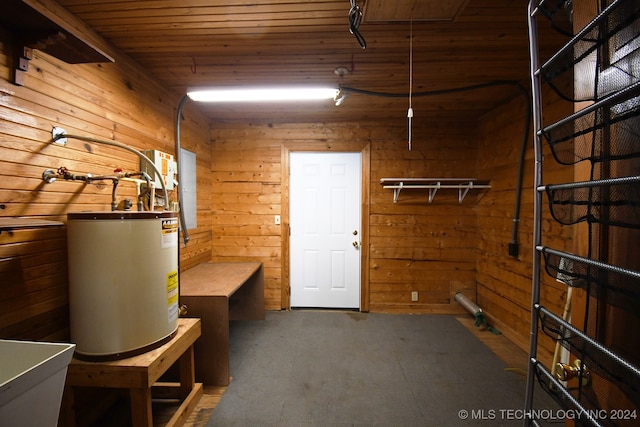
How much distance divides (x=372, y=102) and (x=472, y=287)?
2.55 meters

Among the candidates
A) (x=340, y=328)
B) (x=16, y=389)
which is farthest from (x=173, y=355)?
(x=340, y=328)

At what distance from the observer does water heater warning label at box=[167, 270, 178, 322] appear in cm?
136

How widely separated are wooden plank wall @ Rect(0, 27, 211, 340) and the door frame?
5.28ft

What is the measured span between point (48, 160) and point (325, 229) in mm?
2483

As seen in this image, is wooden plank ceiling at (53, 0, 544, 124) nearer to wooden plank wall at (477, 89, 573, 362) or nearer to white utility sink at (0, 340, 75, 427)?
wooden plank wall at (477, 89, 573, 362)

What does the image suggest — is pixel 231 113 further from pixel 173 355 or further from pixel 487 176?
pixel 487 176

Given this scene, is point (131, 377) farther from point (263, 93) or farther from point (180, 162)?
point (263, 93)

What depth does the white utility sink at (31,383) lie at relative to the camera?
647mm

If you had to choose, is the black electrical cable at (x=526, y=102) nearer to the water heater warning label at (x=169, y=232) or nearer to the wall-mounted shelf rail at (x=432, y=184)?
the wall-mounted shelf rail at (x=432, y=184)

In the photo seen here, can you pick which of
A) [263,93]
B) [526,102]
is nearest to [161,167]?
[263,93]

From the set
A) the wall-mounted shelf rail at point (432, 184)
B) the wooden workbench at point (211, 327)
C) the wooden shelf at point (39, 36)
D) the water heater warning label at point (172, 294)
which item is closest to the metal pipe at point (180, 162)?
the wooden workbench at point (211, 327)

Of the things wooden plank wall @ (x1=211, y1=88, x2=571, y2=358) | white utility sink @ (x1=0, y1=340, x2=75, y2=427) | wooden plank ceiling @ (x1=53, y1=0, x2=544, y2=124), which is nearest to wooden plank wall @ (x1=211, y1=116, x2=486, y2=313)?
wooden plank wall @ (x1=211, y1=88, x2=571, y2=358)

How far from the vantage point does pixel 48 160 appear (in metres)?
1.32

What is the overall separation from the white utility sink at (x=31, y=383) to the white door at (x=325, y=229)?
8.04 ft
